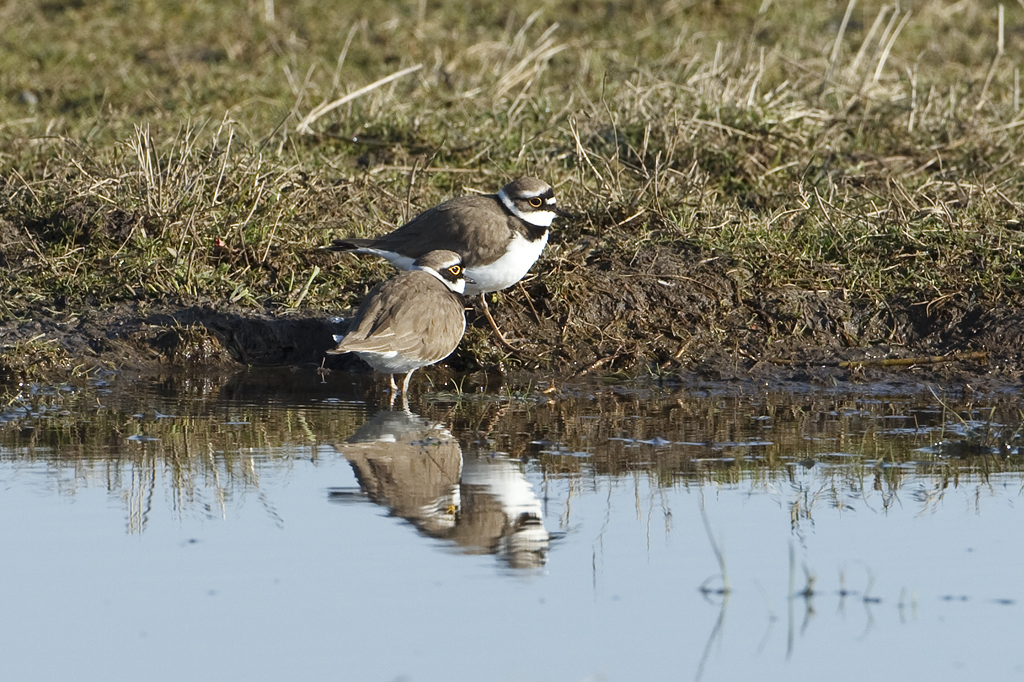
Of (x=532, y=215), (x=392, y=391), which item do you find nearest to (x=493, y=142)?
(x=532, y=215)

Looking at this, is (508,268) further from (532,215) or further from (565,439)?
(565,439)

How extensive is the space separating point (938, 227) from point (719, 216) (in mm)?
1327

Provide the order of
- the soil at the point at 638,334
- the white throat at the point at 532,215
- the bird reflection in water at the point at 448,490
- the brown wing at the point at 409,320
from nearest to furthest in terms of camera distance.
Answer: the bird reflection in water at the point at 448,490 → the brown wing at the point at 409,320 → the soil at the point at 638,334 → the white throat at the point at 532,215

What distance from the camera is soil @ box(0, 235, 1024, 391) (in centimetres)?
747

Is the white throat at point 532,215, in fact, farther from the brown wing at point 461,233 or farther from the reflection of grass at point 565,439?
the reflection of grass at point 565,439

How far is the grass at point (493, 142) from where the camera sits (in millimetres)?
8172

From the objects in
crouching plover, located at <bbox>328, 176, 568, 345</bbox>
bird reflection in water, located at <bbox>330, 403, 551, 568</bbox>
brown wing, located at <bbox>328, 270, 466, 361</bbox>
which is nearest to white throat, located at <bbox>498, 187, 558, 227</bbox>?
crouching plover, located at <bbox>328, 176, 568, 345</bbox>

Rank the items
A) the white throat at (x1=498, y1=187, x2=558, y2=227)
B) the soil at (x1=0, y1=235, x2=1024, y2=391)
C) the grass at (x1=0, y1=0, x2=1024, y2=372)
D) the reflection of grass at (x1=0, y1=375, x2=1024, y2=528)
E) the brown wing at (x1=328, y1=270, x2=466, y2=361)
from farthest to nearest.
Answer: the grass at (x1=0, y1=0, x2=1024, y2=372), the white throat at (x1=498, y1=187, x2=558, y2=227), the soil at (x1=0, y1=235, x2=1024, y2=391), the brown wing at (x1=328, y1=270, x2=466, y2=361), the reflection of grass at (x1=0, y1=375, x2=1024, y2=528)

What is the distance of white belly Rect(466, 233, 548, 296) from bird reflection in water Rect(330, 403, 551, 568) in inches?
54.2

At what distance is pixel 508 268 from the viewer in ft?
24.6

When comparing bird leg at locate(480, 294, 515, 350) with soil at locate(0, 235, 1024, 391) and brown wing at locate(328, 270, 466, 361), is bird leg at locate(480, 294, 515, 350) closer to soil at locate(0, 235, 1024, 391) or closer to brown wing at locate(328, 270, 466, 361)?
soil at locate(0, 235, 1024, 391)

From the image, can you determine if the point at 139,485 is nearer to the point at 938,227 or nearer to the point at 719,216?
the point at 719,216

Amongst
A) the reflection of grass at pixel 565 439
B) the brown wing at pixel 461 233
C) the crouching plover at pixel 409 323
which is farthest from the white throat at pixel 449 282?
the reflection of grass at pixel 565 439

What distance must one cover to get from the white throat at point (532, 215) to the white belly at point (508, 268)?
17 cm
